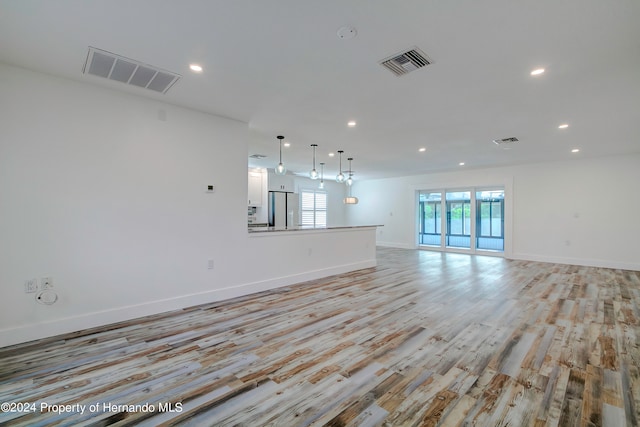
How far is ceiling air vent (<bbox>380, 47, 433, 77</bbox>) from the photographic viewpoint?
2.53 meters

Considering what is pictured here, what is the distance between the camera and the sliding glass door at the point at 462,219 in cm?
862

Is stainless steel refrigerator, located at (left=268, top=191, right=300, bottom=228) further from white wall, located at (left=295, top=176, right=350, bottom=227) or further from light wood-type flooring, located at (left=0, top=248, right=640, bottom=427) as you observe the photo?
light wood-type flooring, located at (left=0, top=248, right=640, bottom=427)

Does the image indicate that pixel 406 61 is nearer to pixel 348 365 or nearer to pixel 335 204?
pixel 348 365

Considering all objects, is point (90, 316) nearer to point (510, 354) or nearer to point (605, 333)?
point (510, 354)

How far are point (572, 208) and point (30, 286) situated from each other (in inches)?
401

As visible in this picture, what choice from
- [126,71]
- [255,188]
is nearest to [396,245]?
[255,188]

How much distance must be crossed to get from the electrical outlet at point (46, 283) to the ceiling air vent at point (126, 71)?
2166 mm

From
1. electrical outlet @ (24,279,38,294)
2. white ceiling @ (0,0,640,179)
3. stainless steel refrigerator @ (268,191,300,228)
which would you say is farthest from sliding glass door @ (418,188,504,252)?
electrical outlet @ (24,279,38,294)

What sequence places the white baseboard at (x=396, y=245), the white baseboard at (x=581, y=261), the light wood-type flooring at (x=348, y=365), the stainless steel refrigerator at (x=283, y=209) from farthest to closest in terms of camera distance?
1. the white baseboard at (x=396, y=245)
2. the stainless steel refrigerator at (x=283, y=209)
3. the white baseboard at (x=581, y=261)
4. the light wood-type flooring at (x=348, y=365)

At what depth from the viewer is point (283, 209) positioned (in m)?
8.66

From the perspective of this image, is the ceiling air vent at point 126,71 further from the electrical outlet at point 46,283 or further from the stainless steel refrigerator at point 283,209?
the stainless steel refrigerator at point 283,209

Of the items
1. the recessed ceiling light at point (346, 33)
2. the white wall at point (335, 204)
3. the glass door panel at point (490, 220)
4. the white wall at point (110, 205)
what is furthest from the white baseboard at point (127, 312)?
the glass door panel at point (490, 220)

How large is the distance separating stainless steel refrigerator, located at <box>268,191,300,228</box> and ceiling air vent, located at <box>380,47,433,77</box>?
611 centimetres

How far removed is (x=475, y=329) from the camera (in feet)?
10.2
